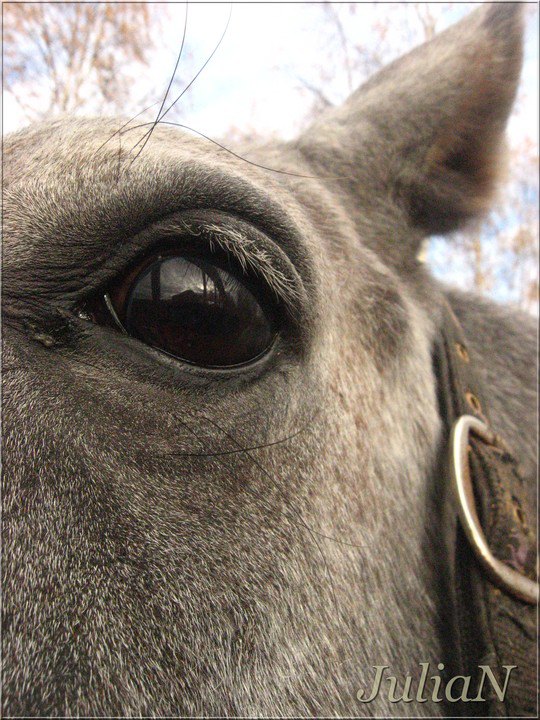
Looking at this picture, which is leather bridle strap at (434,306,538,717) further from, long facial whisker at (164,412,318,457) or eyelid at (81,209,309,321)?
eyelid at (81,209,309,321)

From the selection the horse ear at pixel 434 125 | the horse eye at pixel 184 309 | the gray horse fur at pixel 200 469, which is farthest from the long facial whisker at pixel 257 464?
the horse ear at pixel 434 125

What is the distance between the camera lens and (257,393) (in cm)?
163

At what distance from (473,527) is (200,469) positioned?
962mm

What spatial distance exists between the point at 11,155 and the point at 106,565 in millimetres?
1265

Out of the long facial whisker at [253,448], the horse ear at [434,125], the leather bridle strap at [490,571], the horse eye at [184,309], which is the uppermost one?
the horse ear at [434,125]

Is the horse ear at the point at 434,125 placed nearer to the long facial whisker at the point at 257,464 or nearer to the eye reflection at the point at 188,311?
the eye reflection at the point at 188,311

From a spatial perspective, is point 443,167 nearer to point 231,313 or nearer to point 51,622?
point 231,313

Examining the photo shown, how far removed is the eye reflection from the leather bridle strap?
98cm

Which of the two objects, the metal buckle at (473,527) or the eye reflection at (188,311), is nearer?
the eye reflection at (188,311)

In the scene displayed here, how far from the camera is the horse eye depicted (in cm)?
152

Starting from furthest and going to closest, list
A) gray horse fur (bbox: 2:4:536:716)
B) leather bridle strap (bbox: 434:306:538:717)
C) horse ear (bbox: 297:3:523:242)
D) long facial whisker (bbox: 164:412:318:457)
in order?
→ horse ear (bbox: 297:3:523:242), leather bridle strap (bbox: 434:306:538:717), long facial whisker (bbox: 164:412:318:457), gray horse fur (bbox: 2:4:536:716)

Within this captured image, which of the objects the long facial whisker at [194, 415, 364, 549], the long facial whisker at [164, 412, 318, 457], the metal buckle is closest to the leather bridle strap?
the metal buckle

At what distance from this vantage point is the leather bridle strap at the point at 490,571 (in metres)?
1.75

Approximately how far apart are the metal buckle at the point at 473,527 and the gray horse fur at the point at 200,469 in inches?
5.6
